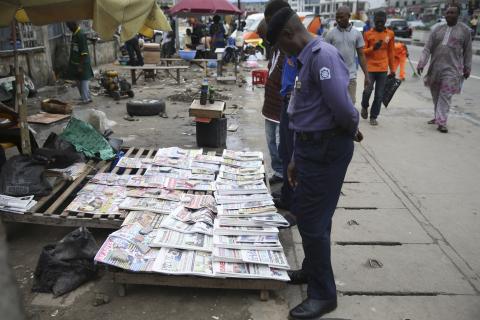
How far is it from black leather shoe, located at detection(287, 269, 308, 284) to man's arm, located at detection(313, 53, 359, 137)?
1.23 m

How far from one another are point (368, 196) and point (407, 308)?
192 cm

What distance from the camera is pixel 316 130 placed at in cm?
238

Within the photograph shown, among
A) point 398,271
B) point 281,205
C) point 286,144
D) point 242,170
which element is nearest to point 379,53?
point 242,170

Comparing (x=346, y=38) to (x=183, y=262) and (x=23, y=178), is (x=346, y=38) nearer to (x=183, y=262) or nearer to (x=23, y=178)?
(x=183, y=262)

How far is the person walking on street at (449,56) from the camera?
644 cm

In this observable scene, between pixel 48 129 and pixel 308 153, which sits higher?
pixel 308 153

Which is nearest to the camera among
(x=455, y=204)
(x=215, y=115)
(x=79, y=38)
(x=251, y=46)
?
(x=455, y=204)

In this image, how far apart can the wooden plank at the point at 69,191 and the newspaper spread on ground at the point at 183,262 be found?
123 cm

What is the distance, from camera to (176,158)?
490 cm

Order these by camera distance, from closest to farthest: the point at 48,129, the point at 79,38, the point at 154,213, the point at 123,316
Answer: the point at 123,316 → the point at 154,213 → the point at 48,129 → the point at 79,38

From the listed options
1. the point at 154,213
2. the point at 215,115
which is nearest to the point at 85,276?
the point at 154,213

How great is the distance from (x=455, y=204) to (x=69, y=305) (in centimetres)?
385

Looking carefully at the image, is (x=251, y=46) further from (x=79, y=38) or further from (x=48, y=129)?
(x=48, y=129)

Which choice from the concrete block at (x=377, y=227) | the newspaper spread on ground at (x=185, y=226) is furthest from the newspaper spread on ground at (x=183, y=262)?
the concrete block at (x=377, y=227)
